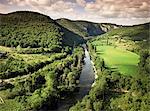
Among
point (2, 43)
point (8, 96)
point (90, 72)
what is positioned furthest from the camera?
point (2, 43)

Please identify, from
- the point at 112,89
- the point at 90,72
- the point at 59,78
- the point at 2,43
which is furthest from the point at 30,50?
the point at 112,89

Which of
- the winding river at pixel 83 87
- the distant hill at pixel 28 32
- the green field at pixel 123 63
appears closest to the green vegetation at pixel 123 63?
the green field at pixel 123 63

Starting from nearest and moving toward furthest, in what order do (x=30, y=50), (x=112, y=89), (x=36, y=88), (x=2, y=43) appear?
(x=36, y=88) → (x=112, y=89) → (x=30, y=50) → (x=2, y=43)

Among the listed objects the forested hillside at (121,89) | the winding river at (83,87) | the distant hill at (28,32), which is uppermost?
the distant hill at (28,32)

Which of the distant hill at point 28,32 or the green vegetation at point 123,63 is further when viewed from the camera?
the distant hill at point 28,32

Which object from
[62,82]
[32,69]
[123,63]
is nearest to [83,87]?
[62,82]

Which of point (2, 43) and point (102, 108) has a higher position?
point (2, 43)

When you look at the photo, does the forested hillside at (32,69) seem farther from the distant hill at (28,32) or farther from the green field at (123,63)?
the green field at (123,63)

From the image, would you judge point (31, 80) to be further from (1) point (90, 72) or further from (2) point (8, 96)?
(1) point (90, 72)

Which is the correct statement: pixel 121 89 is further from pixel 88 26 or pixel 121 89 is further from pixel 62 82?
pixel 88 26
